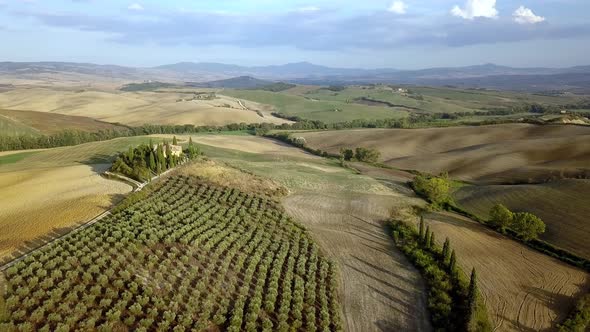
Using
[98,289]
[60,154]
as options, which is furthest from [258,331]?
[60,154]

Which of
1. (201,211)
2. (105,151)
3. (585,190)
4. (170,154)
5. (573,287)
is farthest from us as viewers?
(105,151)

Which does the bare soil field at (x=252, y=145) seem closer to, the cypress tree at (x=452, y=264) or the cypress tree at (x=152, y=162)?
the cypress tree at (x=152, y=162)

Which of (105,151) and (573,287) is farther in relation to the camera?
(105,151)

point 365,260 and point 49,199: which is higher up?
point 49,199

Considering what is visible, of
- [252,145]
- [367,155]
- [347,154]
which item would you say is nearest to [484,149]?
[367,155]

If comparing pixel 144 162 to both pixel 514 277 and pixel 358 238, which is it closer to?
pixel 358 238

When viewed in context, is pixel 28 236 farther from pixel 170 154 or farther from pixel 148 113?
pixel 148 113

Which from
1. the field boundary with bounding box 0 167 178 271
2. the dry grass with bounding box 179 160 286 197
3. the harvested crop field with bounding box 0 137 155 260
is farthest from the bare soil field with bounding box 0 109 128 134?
the field boundary with bounding box 0 167 178 271
